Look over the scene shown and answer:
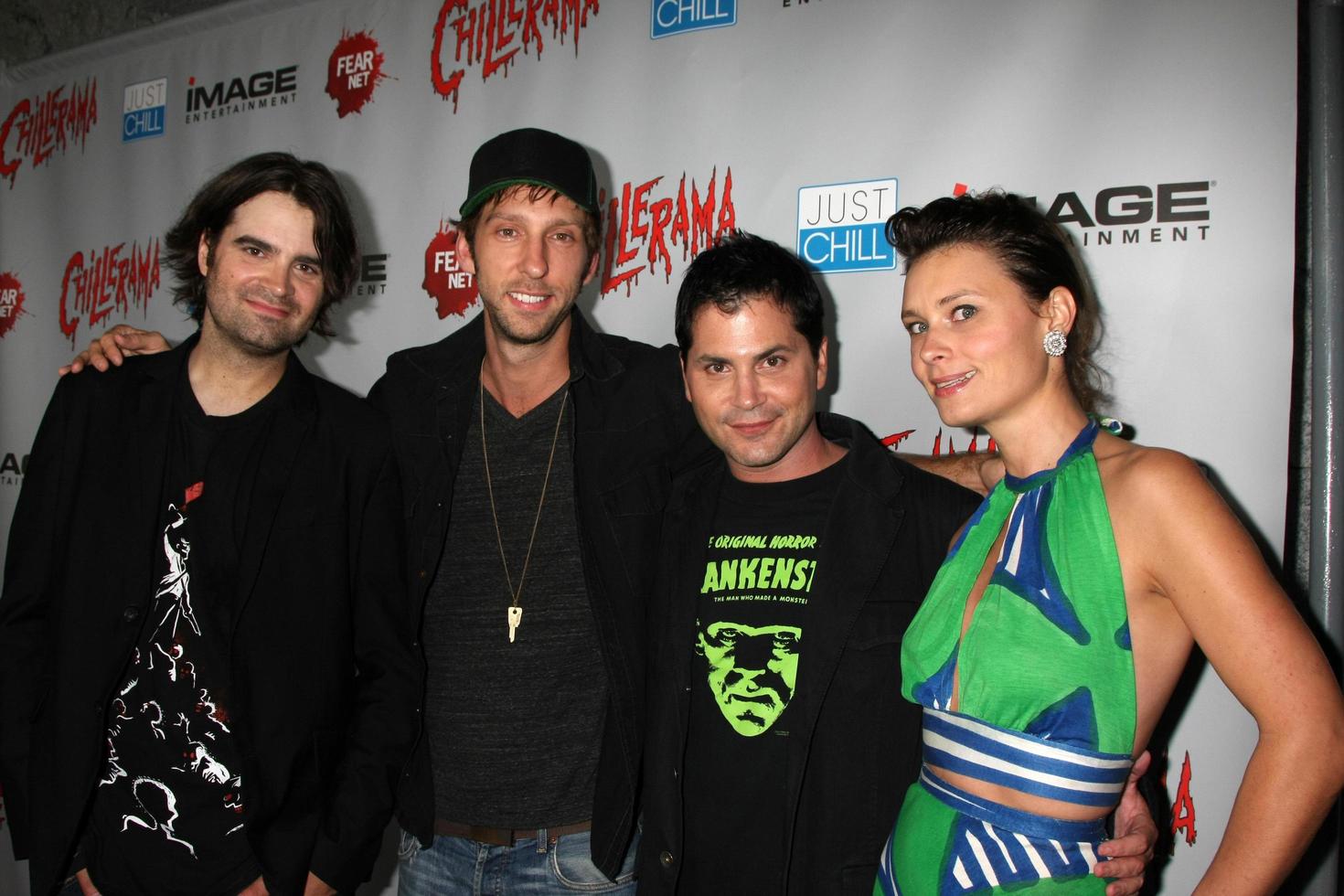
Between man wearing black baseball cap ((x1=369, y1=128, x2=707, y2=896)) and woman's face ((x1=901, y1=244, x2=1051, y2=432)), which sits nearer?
woman's face ((x1=901, y1=244, x2=1051, y2=432))

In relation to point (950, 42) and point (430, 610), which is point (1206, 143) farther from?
point (430, 610)

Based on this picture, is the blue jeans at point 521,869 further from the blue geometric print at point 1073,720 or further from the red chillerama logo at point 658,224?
the red chillerama logo at point 658,224

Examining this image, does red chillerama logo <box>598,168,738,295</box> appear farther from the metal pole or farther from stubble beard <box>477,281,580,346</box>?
the metal pole

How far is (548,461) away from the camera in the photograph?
194cm

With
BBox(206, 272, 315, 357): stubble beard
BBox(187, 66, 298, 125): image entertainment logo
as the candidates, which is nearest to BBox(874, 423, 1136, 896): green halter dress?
BBox(206, 272, 315, 357): stubble beard

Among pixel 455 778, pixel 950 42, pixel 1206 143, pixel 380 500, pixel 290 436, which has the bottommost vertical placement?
pixel 455 778

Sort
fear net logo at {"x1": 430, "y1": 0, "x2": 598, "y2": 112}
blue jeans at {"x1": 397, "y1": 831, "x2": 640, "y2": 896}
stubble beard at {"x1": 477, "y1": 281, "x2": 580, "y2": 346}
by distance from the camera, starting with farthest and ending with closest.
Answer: fear net logo at {"x1": 430, "y1": 0, "x2": 598, "y2": 112}
stubble beard at {"x1": 477, "y1": 281, "x2": 580, "y2": 346}
blue jeans at {"x1": 397, "y1": 831, "x2": 640, "y2": 896}

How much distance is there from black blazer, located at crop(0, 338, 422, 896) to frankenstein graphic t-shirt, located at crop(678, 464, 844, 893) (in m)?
0.61

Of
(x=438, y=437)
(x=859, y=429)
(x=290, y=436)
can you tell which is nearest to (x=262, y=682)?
(x=290, y=436)

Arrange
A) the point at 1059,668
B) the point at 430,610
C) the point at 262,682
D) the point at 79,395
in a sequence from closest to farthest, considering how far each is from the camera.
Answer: the point at 1059,668, the point at 262,682, the point at 79,395, the point at 430,610

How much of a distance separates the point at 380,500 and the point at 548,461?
36cm

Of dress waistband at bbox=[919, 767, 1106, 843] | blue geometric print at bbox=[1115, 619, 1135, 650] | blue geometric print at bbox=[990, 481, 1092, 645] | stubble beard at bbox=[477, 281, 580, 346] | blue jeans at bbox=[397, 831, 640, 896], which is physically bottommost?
blue jeans at bbox=[397, 831, 640, 896]

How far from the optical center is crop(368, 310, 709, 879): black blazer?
180 centimetres

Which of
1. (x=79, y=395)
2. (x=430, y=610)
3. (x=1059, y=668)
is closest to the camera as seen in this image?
(x=1059, y=668)
